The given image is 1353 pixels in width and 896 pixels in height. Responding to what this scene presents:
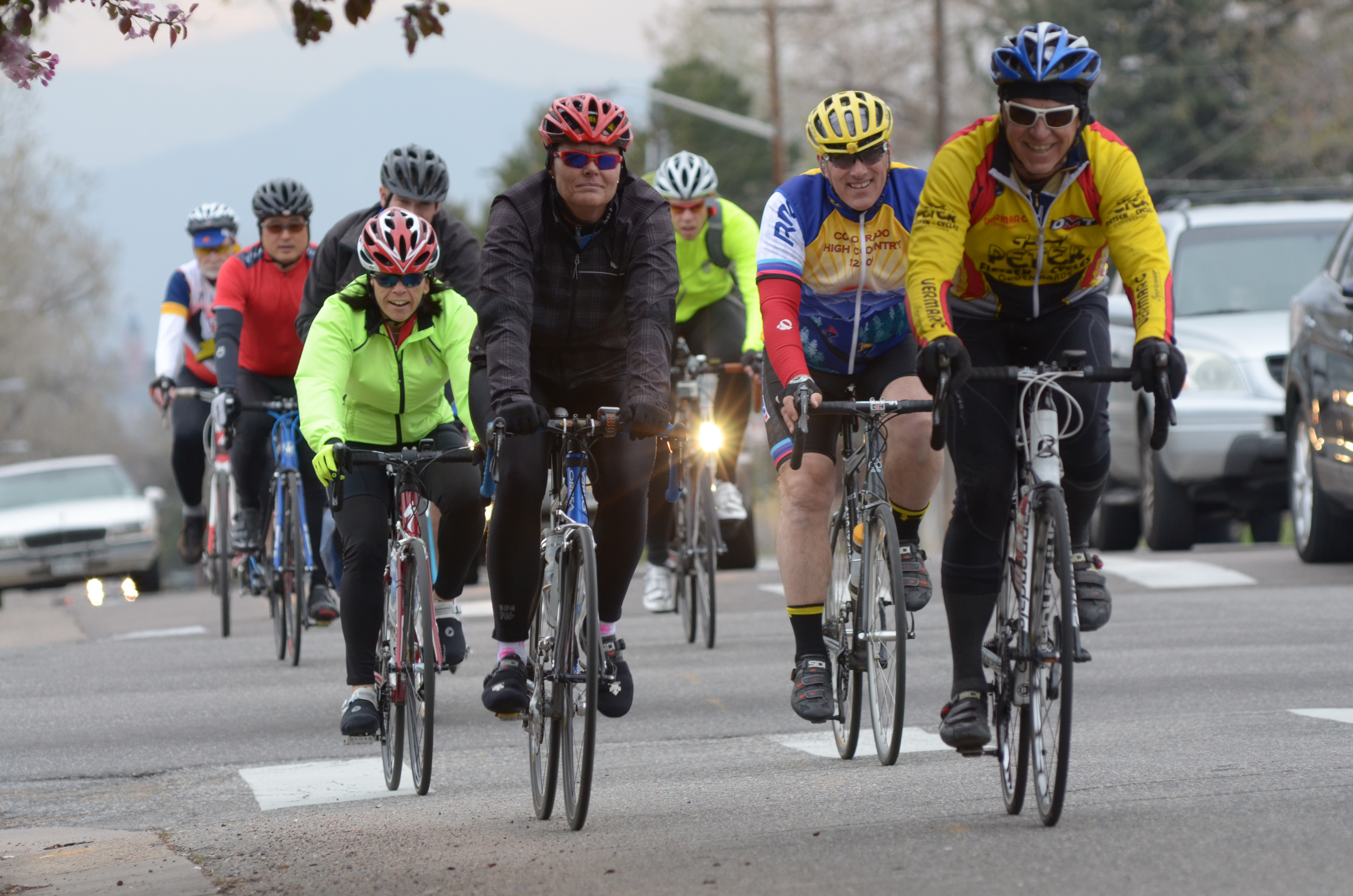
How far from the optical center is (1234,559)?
14.6m

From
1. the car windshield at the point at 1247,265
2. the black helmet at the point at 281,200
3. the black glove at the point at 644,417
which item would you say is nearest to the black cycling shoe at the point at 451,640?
the black glove at the point at 644,417

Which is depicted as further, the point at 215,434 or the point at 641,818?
the point at 215,434

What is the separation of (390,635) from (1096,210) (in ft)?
9.44

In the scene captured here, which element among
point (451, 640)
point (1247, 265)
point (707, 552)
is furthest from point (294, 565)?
point (1247, 265)

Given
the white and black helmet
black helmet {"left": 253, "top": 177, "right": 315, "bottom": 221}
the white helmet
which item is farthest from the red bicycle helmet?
the white and black helmet

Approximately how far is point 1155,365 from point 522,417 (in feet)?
6.03

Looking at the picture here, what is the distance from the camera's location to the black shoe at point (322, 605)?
426 inches

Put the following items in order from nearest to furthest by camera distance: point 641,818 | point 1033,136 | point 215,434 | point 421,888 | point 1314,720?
point 421,888 → point 1033,136 → point 641,818 → point 1314,720 → point 215,434

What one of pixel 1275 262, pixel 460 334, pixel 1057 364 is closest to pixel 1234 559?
pixel 1275 262

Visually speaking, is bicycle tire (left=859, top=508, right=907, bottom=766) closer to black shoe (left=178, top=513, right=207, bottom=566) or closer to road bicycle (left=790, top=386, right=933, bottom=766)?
road bicycle (left=790, top=386, right=933, bottom=766)

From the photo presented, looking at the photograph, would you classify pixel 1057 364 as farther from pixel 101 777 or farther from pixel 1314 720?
pixel 101 777

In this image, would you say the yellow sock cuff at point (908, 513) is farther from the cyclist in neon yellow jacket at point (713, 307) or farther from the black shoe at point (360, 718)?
the cyclist in neon yellow jacket at point (713, 307)

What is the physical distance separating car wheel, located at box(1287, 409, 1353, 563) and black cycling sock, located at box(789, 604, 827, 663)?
6.06 m

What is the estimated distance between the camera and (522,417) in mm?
6172
